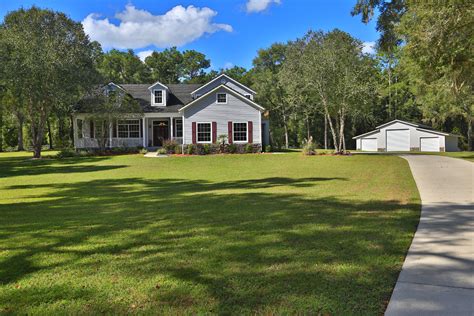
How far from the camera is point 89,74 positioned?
1047 inches

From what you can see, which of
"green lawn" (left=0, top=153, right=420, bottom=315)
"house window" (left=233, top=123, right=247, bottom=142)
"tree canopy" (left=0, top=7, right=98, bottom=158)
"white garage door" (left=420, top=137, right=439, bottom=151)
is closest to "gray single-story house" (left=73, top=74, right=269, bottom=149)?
"house window" (left=233, top=123, right=247, bottom=142)

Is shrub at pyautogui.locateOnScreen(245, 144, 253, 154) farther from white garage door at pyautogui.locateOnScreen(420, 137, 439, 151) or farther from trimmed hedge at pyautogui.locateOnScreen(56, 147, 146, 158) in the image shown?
white garage door at pyautogui.locateOnScreen(420, 137, 439, 151)

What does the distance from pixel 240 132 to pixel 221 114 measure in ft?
6.40

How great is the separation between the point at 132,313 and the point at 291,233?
2894 millimetres

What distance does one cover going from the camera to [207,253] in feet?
15.1

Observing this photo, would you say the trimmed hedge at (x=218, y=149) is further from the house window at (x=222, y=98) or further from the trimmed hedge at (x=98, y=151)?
the trimmed hedge at (x=98, y=151)

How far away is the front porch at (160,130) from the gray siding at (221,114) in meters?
2.77

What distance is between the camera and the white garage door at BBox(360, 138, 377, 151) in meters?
43.1

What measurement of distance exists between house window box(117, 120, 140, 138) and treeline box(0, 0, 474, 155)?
4153mm

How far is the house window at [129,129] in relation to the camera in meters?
31.6

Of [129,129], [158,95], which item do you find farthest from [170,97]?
[129,129]

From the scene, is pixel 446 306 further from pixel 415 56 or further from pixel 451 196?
pixel 415 56

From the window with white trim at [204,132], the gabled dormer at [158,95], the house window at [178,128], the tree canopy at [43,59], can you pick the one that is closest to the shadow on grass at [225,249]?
the tree canopy at [43,59]

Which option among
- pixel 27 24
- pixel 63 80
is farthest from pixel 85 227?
pixel 27 24
